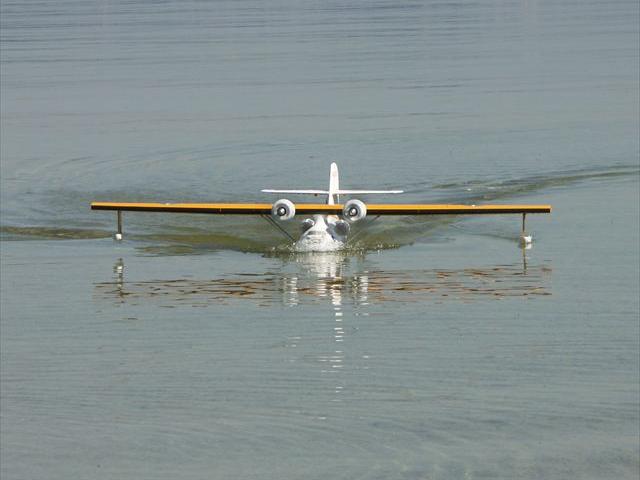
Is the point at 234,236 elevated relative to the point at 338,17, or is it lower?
lower

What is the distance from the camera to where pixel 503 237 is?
43656mm

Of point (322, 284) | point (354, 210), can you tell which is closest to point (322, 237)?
point (354, 210)

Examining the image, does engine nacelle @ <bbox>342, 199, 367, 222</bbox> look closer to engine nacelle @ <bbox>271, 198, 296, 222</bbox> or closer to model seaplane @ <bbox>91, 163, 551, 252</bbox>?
model seaplane @ <bbox>91, 163, 551, 252</bbox>

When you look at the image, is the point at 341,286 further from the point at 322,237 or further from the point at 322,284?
the point at 322,237

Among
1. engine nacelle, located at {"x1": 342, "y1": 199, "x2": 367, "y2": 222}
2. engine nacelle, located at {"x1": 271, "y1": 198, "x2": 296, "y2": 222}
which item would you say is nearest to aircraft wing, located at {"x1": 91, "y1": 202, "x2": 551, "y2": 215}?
engine nacelle, located at {"x1": 271, "y1": 198, "x2": 296, "y2": 222}

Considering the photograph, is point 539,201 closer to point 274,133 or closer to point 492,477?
point 274,133

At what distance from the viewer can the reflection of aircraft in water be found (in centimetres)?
3531

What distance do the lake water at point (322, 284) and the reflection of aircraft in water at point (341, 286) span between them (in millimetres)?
129

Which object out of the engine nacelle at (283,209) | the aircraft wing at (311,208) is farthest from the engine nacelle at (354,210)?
the engine nacelle at (283,209)

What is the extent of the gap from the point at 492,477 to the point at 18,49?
294 feet

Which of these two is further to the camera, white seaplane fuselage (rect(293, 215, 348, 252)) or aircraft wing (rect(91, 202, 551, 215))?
white seaplane fuselage (rect(293, 215, 348, 252))

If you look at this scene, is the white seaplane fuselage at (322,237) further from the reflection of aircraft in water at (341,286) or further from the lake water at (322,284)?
the reflection of aircraft in water at (341,286)

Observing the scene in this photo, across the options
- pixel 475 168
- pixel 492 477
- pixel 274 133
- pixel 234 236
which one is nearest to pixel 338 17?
pixel 274 133

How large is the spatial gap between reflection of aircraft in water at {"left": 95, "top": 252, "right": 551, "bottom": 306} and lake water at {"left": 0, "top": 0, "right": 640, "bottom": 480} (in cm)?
13
